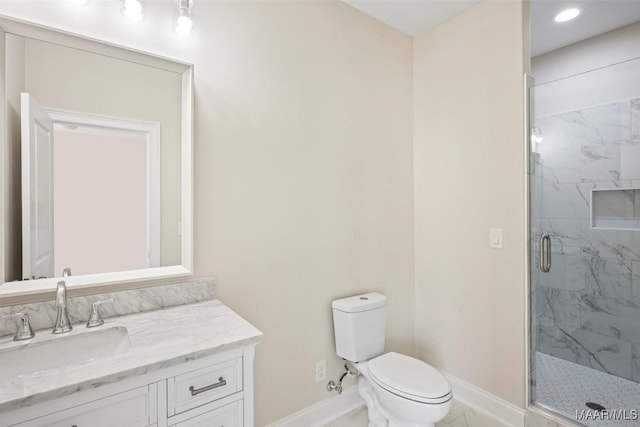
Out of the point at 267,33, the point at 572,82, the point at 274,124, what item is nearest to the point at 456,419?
the point at 274,124

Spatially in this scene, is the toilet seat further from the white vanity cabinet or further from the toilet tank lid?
the white vanity cabinet

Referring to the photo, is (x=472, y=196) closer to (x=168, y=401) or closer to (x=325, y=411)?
(x=325, y=411)

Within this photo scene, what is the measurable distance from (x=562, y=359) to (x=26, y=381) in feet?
10.1

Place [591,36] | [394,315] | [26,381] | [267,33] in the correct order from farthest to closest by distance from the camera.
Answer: [591,36] → [394,315] → [267,33] → [26,381]

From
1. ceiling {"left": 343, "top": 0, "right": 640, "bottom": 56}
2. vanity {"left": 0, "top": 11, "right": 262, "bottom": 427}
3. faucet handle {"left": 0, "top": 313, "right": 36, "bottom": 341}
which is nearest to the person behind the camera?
vanity {"left": 0, "top": 11, "right": 262, "bottom": 427}

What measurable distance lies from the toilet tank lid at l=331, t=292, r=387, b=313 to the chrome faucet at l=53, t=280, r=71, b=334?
126 centimetres

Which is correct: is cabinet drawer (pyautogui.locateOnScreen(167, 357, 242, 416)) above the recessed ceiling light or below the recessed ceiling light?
below

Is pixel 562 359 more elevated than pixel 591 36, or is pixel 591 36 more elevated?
pixel 591 36

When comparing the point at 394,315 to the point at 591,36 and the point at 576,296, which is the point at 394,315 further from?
the point at 591,36

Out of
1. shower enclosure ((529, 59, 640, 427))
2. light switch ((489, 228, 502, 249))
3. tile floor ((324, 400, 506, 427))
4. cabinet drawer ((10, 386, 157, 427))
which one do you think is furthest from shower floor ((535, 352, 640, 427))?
cabinet drawer ((10, 386, 157, 427))

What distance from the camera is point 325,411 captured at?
1.88 metres

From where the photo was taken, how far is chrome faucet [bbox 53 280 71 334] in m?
1.09

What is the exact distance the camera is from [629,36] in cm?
230

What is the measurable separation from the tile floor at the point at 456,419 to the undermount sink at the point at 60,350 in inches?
52.3
